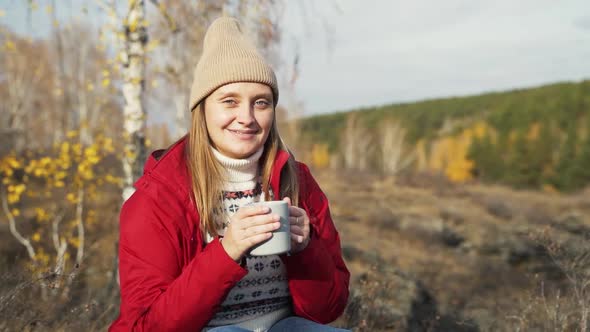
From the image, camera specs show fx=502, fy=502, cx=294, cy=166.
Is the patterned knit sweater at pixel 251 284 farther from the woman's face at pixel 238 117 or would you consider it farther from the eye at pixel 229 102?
the eye at pixel 229 102

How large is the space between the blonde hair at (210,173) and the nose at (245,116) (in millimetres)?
159

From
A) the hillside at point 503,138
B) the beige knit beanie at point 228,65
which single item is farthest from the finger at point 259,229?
the hillside at point 503,138

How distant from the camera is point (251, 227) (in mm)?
1345

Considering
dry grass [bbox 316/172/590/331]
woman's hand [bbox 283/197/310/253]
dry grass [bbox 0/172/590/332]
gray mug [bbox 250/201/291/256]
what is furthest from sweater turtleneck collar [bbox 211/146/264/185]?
dry grass [bbox 316/172/590/331]

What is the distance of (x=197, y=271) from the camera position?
141cm

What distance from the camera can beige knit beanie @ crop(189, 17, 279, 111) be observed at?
1.70 meters

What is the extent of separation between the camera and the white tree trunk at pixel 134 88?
418cm

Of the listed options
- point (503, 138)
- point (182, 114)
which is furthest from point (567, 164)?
point (182, 114)

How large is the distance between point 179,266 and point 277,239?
15.4 inches

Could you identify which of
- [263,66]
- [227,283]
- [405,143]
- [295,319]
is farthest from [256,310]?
[405,143]

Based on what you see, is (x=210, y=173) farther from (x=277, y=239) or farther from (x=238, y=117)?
(x=277, y=239)

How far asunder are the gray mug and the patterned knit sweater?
365 millimetres

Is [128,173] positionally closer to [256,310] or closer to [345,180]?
[256,310]

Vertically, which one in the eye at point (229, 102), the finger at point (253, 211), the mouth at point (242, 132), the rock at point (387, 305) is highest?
the eye at point (229, 102)
